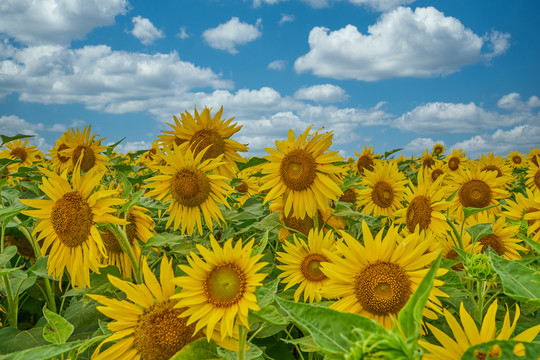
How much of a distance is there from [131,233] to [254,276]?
3.84 feet

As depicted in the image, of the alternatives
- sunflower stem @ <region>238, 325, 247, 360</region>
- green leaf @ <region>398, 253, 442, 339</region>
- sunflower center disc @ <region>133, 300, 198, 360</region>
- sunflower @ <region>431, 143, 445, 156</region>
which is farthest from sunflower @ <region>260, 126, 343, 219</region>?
sunflower @ <region>431, 143, 445, 156</region>

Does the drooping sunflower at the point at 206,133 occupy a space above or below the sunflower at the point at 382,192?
above

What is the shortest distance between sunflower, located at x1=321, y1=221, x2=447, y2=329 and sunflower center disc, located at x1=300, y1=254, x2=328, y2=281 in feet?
2.72

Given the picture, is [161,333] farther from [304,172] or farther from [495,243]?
[495,243]

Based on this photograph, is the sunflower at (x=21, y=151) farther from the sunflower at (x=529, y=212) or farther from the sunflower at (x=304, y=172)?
the sunflower at (x=529, y=212)

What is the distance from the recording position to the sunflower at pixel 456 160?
7.25 m

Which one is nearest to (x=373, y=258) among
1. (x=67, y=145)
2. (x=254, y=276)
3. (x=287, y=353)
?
(x=254, y=276)

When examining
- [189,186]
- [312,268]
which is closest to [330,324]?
[312,268]

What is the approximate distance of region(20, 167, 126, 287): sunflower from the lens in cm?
195

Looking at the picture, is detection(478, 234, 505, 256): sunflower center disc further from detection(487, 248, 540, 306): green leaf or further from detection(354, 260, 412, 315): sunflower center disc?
detection(487, 248, 540, 306): green leaf

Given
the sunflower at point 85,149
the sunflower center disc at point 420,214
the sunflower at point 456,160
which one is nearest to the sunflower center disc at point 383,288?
the sunflower center disc at point 420,214

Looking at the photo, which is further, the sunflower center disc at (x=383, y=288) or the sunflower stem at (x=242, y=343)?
the sunflower center disc at (x=383, y=288)

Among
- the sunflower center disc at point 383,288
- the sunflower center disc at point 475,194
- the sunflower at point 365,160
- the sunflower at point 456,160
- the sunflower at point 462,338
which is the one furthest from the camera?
the sunflower at point 456,160

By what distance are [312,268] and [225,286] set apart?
105 centimetres
